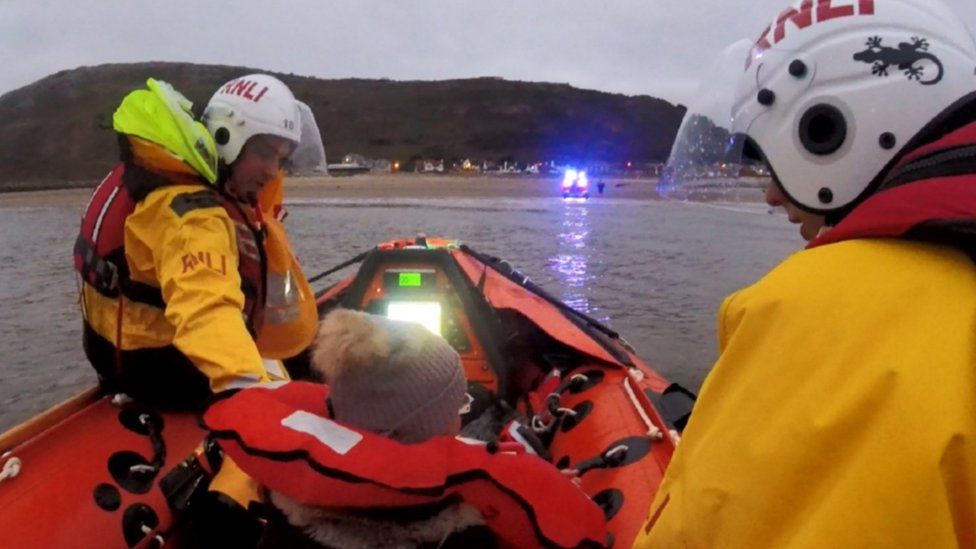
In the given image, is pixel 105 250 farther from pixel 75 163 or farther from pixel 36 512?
pixel 75 163

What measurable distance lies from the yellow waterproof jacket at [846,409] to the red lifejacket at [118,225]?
167 centimetres

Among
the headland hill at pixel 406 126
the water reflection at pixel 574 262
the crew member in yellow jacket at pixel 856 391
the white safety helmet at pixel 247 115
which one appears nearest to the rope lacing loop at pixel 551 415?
the white safety helmet at pixel 247 115

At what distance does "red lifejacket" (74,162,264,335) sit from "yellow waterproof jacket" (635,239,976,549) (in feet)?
5.47

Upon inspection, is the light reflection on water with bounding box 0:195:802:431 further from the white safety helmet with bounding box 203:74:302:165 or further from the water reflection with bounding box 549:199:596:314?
the white safety helmet with bounding box 203:74:302:165

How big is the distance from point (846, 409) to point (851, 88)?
1.92 ft

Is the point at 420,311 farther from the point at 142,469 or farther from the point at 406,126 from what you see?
the point at 406,126

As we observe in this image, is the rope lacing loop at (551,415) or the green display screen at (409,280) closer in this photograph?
the rope lacing loop at (551,415)

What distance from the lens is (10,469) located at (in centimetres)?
208

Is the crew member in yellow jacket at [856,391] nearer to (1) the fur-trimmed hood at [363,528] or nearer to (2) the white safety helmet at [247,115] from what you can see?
(1) the fur-trimmed hood at [363,528]

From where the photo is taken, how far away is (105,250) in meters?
2.28

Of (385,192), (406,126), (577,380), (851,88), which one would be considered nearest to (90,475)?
(577,380)

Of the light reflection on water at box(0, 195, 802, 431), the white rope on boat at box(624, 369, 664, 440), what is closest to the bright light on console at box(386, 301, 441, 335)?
the white rope on boat at box(624, 369, 664, 440)

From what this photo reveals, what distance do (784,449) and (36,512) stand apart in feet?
5.86

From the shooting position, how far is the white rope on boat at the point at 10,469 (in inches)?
81.1
